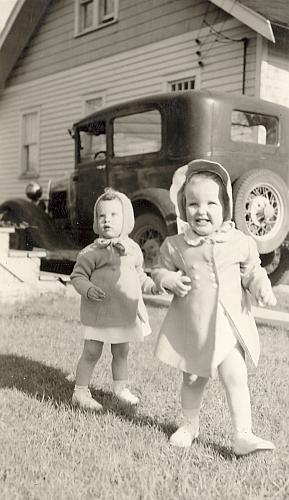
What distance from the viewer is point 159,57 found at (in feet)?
38.5

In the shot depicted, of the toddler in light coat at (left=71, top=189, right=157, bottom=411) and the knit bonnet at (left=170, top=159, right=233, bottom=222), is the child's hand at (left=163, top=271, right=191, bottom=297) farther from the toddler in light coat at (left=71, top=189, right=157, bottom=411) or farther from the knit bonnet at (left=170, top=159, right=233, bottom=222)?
the toddler in light coat at (left=71, top=189, right=157, bottom=411)

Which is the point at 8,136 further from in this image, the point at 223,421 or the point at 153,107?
the point at 223,421

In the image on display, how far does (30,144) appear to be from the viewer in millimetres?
16297

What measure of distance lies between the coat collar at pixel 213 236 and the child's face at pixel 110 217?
0.63 m

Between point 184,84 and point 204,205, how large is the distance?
9.32 meters

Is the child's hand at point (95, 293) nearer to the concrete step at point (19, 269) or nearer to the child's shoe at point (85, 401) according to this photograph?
the child's shoe at point (85, 401)

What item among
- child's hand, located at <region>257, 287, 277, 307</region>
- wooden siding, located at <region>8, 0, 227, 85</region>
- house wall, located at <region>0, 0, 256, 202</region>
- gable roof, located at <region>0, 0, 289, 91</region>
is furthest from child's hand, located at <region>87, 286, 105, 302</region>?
wooden siding, located at <region>8, 0, 227, 85</region>

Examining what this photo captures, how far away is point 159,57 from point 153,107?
549 centimetres

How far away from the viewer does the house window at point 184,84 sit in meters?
11.1

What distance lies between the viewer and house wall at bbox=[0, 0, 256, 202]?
10.1 metres

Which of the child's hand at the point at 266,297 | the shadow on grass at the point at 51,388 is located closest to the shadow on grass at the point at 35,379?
the shadow on grass at the point at 51,388

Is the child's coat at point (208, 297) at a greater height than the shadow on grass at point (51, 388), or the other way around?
the child's coat at point (208, 297)

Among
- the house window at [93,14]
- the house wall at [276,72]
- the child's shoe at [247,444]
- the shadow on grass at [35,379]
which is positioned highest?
the house window at [93,14]

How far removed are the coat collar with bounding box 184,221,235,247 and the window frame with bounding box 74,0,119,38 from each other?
11529mm
